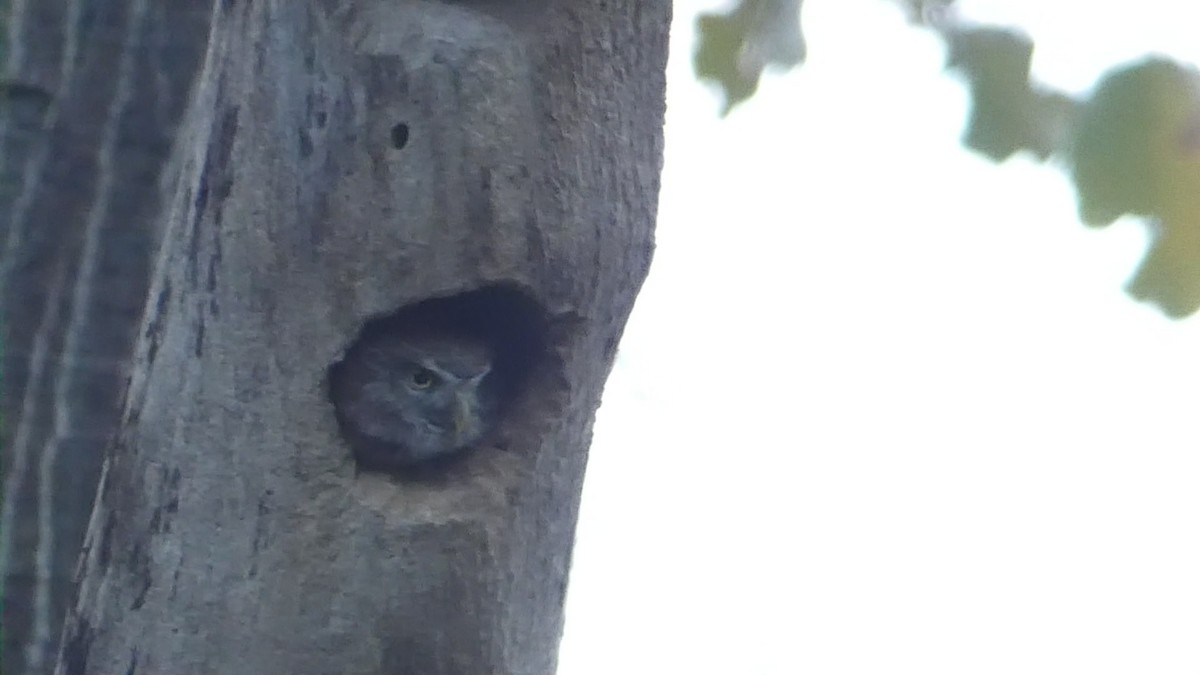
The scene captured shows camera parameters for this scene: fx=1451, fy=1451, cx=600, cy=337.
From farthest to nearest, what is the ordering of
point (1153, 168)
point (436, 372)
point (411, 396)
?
point (436, 372), point (411, 396), point (1153, 168)

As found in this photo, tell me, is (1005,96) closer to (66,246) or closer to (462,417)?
(462,417)

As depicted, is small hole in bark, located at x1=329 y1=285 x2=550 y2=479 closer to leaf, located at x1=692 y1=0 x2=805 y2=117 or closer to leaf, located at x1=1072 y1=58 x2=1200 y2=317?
leaf, located at x1=692 y1=0 x2=805 y2=117

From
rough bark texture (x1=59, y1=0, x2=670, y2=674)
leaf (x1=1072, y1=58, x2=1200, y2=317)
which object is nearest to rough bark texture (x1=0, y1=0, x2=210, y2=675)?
rough bark texture (x1=59, y1=0, x2=670, y2=674)

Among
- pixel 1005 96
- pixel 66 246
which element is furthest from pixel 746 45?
pixel 66 246

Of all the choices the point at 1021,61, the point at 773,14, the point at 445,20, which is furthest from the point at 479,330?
the point at 1021,61

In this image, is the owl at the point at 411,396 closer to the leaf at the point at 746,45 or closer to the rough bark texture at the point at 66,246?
the rough bark texture at the point at 66,246

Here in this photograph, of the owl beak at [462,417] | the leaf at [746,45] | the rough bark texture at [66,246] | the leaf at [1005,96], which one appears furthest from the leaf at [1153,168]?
the rough bark texture at [66,246]
